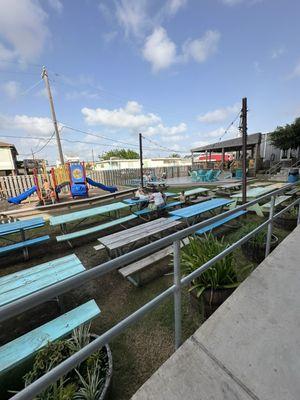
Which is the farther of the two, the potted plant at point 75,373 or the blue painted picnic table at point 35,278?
the blue painted picnic table at point 35,278

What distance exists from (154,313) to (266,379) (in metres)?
1.38

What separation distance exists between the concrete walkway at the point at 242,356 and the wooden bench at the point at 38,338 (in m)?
0.88

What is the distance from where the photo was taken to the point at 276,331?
1.52 metres

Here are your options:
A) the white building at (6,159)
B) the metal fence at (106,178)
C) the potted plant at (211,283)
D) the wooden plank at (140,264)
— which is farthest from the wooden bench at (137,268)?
the white building at (6,159)

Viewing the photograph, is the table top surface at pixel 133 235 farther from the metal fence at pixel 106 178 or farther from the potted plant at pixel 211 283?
the metal fence at pixel 106 178

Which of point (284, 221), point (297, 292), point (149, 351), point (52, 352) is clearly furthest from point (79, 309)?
point (284, 221)

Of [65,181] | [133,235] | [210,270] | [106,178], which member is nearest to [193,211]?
[133,235]

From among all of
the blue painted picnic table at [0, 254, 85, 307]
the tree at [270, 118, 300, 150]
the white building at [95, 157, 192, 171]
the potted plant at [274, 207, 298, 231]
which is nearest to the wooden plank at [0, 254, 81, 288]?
the blue painted picnic table at [0, 254, 85, 307]

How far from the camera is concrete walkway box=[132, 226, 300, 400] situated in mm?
1142

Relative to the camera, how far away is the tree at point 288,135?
16.2 m

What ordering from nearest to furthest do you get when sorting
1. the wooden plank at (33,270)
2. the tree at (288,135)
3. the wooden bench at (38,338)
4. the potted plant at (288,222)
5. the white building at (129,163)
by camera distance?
the wooden bench at (38,338) < the wooden plank at (33,270) < the potted plant at (288,222) < the tree at (288,135) < the white building at (129,163)

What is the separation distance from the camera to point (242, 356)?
52.5 inches

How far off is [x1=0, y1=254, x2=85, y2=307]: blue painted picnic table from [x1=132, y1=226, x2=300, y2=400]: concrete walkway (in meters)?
1.59

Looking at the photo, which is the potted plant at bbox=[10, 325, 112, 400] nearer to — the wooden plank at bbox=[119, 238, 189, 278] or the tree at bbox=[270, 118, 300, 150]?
the wooden plank at bbox=[119, 238, 189, 278]
